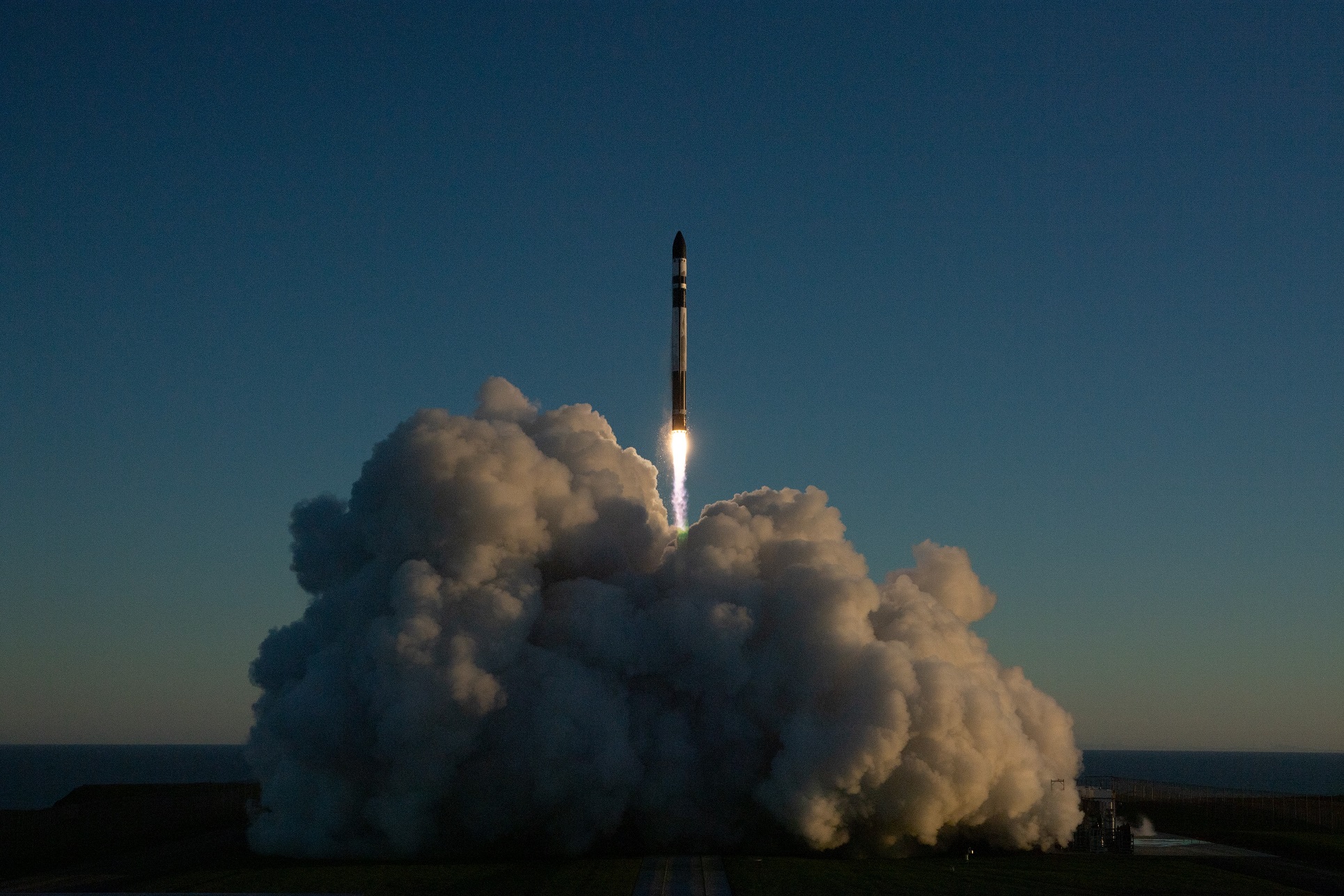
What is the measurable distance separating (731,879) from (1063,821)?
16.1m

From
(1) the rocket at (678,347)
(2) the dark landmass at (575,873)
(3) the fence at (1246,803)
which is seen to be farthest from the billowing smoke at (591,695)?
(3) the fence at (1246,803)

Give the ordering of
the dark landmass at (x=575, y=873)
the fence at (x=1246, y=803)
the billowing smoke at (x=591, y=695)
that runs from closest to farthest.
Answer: the dark landmass at (x=575, y=873), the billowing smoke at (x=591, y=695), the fence at (x=1246, y=803)

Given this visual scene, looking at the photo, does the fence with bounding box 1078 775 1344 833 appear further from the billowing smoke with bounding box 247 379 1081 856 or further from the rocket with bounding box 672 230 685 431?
the rocket with bounding box 672 230 685 431

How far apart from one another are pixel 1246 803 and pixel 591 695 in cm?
3763

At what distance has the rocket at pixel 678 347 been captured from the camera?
6103 centimetres

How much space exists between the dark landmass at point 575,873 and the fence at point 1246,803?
847 cm

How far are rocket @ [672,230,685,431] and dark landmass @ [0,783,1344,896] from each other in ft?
72.6

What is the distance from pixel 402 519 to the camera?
5022 centimetres

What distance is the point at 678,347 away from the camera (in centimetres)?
6125

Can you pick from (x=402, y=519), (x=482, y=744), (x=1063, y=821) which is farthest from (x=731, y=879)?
(x=402, y=519)

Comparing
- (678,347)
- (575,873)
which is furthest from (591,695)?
(678,347)

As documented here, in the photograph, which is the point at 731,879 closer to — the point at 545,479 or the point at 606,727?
the point at 606,727

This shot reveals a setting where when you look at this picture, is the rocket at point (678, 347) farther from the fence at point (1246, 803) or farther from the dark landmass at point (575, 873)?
the fence at point (1246, 803)

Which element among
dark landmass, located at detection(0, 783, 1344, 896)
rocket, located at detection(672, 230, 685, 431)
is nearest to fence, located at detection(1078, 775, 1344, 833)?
dark landmass, located at detection(0, 783, 1344, 896)
